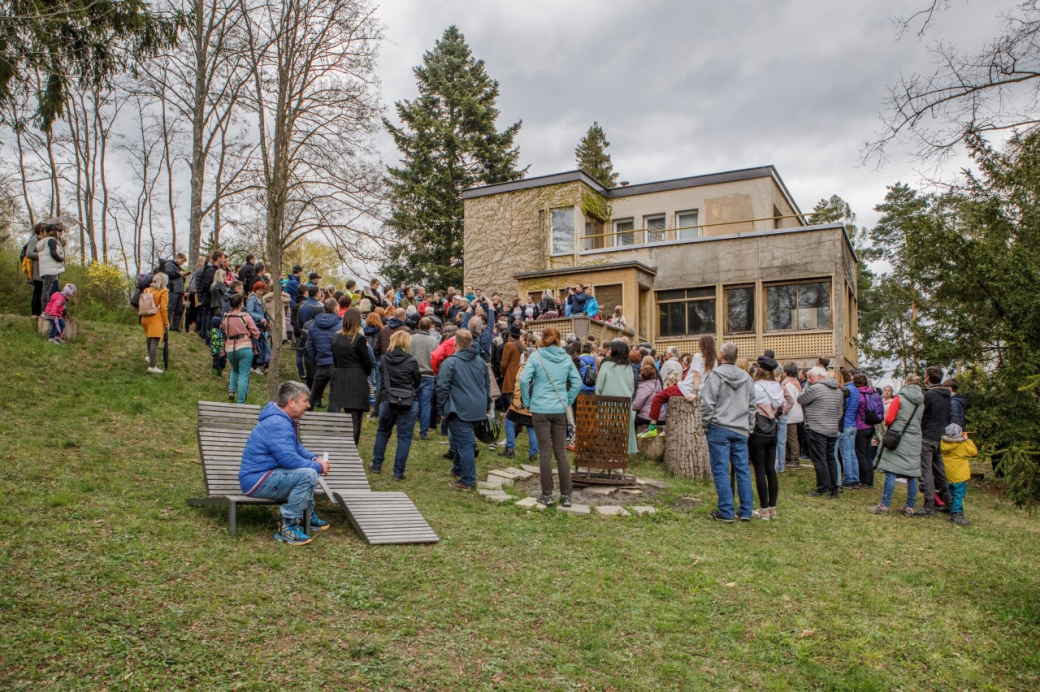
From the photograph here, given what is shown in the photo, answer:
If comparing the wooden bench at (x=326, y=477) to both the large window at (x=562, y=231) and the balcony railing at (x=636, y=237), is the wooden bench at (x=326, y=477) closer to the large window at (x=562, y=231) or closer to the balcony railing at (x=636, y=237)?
the balcony railing at (x=636, y=237)

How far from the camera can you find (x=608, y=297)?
2909 cm

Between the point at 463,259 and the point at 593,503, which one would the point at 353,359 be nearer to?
the point at 593,503

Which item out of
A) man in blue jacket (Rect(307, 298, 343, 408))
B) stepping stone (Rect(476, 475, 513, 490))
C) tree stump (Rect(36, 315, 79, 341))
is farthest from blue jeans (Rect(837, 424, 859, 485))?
tree stump (Rect(36, 315, 79, 341))

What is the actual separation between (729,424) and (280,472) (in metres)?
4.78

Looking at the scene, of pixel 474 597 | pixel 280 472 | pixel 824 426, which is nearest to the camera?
pixel 474 597

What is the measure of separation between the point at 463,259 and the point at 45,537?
3037cm

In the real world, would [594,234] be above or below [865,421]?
above

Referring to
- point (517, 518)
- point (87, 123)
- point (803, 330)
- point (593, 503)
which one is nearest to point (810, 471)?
point (593, 503)

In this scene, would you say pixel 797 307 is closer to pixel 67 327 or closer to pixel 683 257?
pixel 683 257

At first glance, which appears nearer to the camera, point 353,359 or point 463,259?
point 353,359

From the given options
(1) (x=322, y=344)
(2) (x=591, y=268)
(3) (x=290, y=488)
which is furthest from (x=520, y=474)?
(2) (x=591, y=268)

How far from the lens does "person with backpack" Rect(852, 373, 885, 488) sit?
1216 centimetres

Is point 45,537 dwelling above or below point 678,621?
above

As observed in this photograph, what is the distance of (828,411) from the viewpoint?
11.3m
